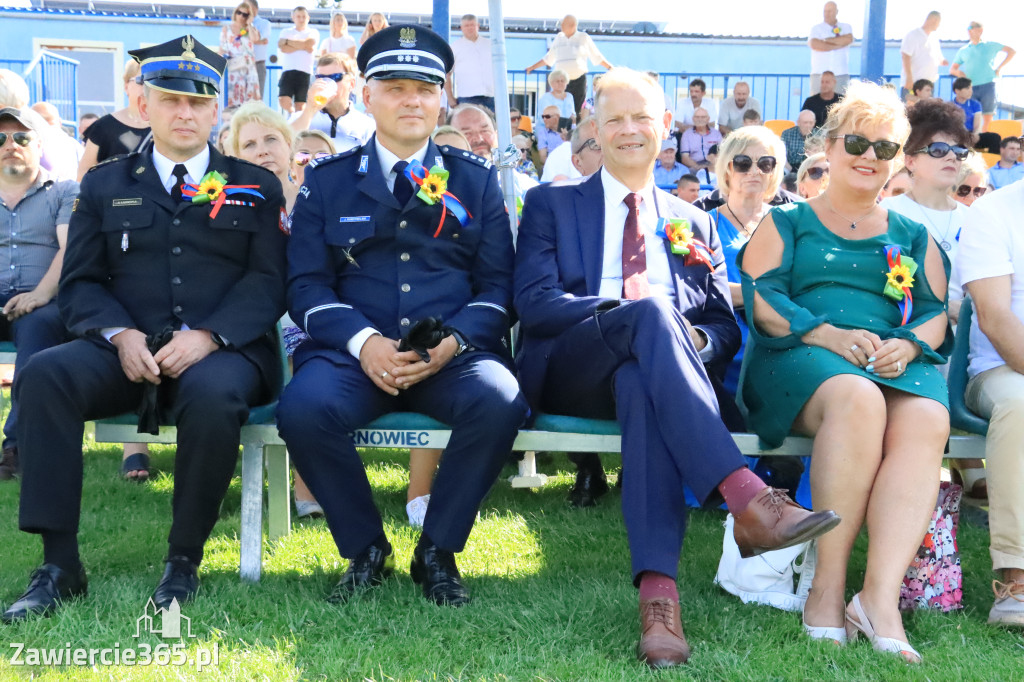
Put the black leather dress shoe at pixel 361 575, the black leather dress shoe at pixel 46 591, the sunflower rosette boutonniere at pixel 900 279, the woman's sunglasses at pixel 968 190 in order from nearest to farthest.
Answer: the black leather dress shoe at pixel 46 591 → the black leather dress shoe at pixel 361 575 → the sunflower rosette boutonniere at pixel 900 279 → the woman's sunglasses at pixel 968 190

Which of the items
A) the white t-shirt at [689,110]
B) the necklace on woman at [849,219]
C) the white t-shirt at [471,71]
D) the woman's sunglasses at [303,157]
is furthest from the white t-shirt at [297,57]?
the necklace on woman at [849,219]

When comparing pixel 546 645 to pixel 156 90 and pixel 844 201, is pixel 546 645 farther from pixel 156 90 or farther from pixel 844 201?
pixel 156 90

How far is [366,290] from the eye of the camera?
3.97 m

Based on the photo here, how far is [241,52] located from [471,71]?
8.63 feet

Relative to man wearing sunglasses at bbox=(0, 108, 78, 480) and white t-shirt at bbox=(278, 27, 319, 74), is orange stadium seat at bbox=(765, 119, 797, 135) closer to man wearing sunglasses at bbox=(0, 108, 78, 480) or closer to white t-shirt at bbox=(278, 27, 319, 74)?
white t-shirt at bbox=(278, 27, 319, 74)

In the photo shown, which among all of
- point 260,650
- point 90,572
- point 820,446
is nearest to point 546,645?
point 260,650

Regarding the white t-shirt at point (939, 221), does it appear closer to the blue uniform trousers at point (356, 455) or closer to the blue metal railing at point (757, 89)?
the blue uniform trousers at point (356, 455)

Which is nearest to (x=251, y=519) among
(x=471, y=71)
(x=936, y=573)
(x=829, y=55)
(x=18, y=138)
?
(x=936, y=573)

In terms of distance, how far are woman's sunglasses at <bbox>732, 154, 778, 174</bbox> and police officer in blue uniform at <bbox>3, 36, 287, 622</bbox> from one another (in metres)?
2.28

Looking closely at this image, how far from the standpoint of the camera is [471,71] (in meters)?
12.6

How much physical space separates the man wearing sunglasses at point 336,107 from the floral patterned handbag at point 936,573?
5144 mm

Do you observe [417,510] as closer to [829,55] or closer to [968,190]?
[968,190]

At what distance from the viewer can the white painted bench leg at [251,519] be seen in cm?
377

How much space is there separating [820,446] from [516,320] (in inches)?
49.7
